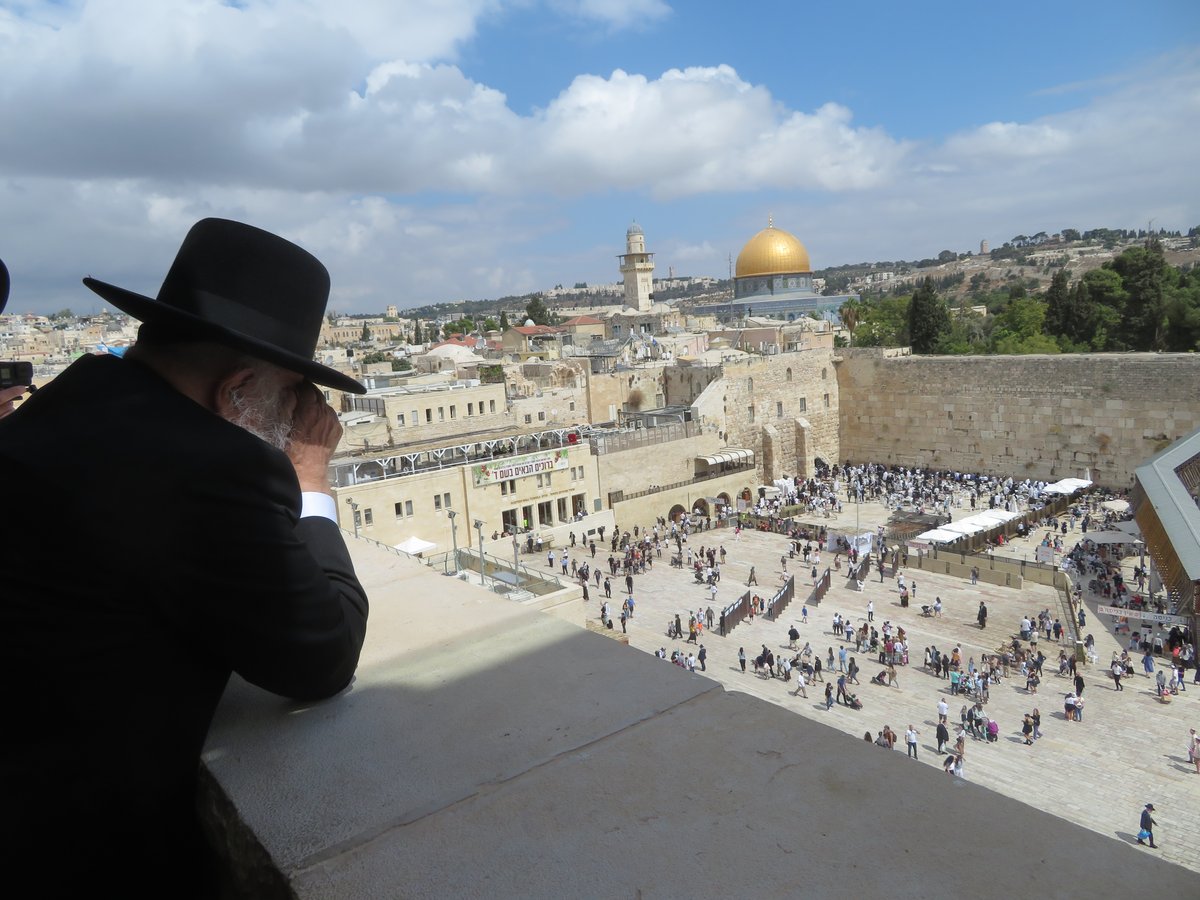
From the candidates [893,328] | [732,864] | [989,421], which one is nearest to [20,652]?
[732,864]

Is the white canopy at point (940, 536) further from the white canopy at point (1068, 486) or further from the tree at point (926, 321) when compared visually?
the tree at point (926, 321)

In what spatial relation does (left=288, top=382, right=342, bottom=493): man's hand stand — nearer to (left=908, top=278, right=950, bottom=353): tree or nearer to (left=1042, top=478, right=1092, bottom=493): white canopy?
(left=1042, top=478, right=1092, bottom=493): white canopy

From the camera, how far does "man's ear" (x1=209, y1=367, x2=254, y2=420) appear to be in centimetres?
149

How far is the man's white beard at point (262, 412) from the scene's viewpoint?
1534 mm

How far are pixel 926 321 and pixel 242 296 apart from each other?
4142 centimetres

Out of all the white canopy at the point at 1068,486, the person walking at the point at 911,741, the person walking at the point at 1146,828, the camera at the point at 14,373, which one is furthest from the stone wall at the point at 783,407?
the camera at the point at 14,373

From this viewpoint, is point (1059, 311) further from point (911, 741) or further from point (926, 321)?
point (911, 741)

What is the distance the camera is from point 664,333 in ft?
175

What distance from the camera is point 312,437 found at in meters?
1.75

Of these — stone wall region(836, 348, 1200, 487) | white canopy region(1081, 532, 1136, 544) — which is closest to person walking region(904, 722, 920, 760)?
white canopy region(1081, 532, 1136, 544)

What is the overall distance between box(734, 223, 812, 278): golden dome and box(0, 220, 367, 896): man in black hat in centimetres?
5512

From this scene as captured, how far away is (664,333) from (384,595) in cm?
5173

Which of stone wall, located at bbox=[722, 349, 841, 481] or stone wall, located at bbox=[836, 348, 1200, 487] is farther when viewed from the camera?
stone wall, located at bbox=[722, 349, 841, 481]

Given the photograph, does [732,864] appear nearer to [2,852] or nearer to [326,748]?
[326,748]
